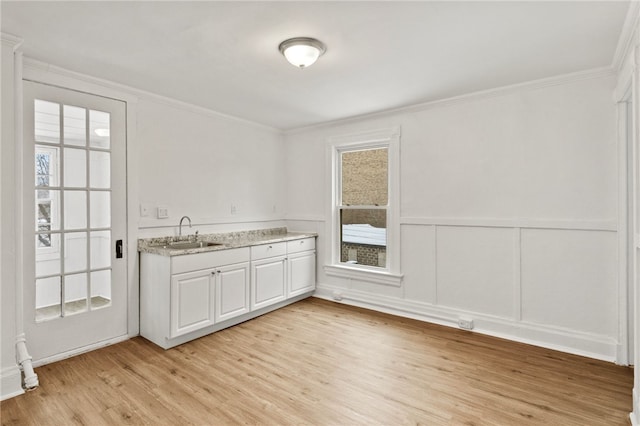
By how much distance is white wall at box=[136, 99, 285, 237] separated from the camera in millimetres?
3488

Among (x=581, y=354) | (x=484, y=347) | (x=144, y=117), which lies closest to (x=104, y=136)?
(x=144, y=117)

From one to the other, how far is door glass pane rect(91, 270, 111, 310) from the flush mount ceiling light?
8.50ft

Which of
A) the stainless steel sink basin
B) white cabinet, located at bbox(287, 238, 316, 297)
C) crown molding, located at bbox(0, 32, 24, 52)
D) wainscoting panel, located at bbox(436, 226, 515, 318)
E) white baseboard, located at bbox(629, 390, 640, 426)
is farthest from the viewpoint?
white cabinet, located at bbox(287, 238, 316, 297)

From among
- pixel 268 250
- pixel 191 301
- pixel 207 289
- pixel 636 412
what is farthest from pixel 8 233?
pixel 636 412

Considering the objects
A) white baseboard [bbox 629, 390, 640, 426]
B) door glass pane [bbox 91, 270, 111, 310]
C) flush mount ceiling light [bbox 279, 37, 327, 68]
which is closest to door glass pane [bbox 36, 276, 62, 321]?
door glass pane [bbox 91, 270, 111, 310]

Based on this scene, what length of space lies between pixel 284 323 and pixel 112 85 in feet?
9.71

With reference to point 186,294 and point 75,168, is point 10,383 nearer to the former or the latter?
point 186,294

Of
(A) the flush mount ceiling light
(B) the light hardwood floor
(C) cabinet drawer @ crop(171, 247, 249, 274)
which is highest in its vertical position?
(A) the flush mount ceiling light

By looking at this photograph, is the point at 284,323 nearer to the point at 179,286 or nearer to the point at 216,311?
the point at 216,311

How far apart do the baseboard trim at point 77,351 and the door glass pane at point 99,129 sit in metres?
1.83

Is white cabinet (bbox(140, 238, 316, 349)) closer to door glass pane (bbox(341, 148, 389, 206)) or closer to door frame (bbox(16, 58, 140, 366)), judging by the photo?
door frame (bbox(16, 58, 140, 366))

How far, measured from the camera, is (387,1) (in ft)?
6.21

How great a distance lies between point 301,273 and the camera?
455 cm

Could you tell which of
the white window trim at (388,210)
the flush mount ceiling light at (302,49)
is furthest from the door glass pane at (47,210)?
the white window trim at (388,210)
